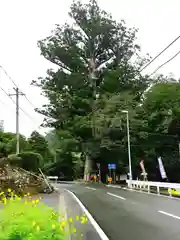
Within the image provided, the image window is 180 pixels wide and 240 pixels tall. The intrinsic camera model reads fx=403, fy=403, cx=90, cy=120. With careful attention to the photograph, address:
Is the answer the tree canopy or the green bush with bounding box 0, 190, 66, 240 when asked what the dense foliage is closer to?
the tree canopy

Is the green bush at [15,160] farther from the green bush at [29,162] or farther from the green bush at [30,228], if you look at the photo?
the green bush at [30,228]

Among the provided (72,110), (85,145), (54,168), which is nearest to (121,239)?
(85,145)

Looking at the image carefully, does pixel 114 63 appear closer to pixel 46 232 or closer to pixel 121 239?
pixel 121 239

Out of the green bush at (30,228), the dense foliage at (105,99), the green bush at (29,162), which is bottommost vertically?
the green bush at (30,228)

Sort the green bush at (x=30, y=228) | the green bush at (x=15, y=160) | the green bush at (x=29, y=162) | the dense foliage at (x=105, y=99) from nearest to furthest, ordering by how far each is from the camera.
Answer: the green bush at (x=30, y=228) → the green bush at (x=15, y=160) → the green bush at (x=29, y=162) → the dense foliage at (x=105, y=99)

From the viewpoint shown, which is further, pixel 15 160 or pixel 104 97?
pixel 104 97

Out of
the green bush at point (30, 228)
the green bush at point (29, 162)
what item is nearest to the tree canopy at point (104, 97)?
the green bush at point (29, 162)

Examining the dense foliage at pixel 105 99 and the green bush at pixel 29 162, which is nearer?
the green bush at pixel 29 162

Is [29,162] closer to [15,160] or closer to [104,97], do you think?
[15,160]

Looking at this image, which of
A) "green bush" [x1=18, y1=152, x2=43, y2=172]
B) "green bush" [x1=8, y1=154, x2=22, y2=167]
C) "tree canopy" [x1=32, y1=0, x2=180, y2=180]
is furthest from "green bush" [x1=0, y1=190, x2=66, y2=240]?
"tree canopy" [x1=32, y1=0, x2=180, y2=180]

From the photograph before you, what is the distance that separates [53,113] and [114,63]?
11590 mm

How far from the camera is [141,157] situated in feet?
182

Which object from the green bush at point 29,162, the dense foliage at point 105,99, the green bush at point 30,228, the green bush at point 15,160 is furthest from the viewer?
the dense foliage at point 105,99

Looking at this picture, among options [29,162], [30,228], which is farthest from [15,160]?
[30,228]
